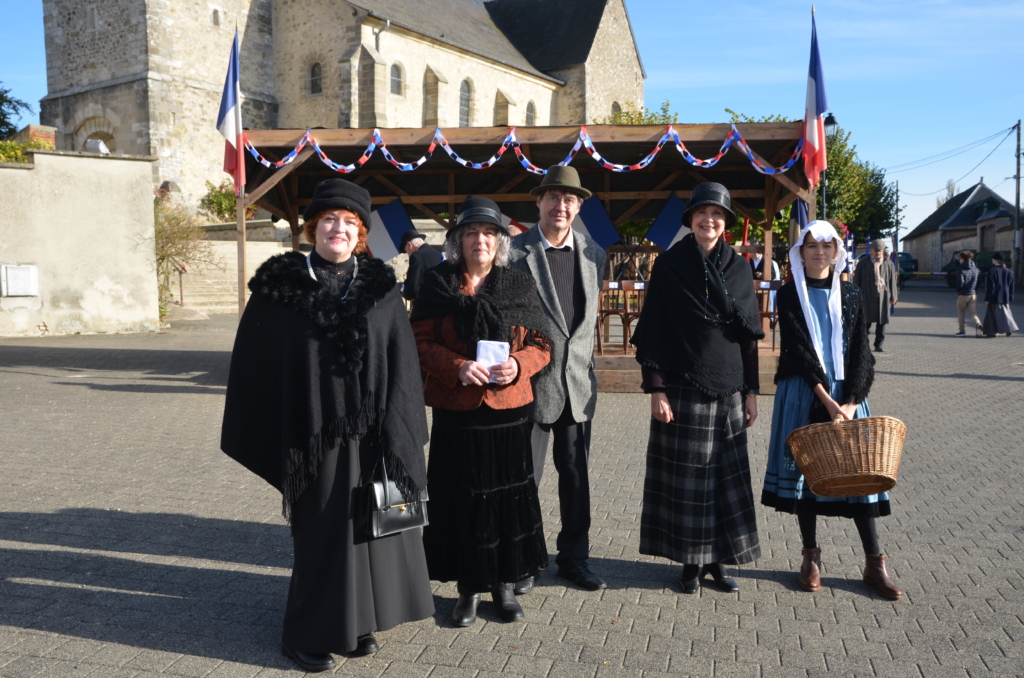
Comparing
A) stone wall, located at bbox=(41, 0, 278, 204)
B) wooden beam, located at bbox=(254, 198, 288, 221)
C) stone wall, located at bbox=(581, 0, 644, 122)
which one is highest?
Result: stone wall, located at bbox=(581, 0, 644, 122)

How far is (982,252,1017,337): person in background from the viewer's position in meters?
16.6

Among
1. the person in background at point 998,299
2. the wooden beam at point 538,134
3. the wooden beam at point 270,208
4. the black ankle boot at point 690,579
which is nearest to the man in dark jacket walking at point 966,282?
the person in background at point 998,299

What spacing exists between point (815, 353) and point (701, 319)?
59 centimetres

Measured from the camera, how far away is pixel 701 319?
152 inches

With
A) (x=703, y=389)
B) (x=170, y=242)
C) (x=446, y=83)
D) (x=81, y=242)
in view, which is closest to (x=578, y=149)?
(x=703, y=389)

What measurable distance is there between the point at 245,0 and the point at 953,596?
1386 inches

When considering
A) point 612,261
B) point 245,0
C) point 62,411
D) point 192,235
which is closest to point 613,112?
point 245,0

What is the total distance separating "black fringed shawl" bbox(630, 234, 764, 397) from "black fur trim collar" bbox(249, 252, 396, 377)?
4.80 ft

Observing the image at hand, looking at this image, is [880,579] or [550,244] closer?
[880,579]

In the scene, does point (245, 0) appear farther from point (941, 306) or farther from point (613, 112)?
point (941, 306)

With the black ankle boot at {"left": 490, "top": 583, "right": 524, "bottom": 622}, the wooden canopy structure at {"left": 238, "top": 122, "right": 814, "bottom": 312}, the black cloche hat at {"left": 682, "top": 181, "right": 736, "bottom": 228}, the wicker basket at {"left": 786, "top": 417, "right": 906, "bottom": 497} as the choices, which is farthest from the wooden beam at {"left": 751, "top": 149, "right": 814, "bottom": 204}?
the black ankle boot at {"left": 490, "top": 583, "right": 524, "bottom": 622}

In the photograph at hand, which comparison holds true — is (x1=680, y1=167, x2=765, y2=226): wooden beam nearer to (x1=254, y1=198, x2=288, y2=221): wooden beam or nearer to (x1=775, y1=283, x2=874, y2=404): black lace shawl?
(x1=254, y1=198, x2=288, y2=221): wooden beam

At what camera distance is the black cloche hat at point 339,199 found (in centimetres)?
317

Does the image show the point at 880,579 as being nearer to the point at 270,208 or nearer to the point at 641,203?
the point at 641,203
